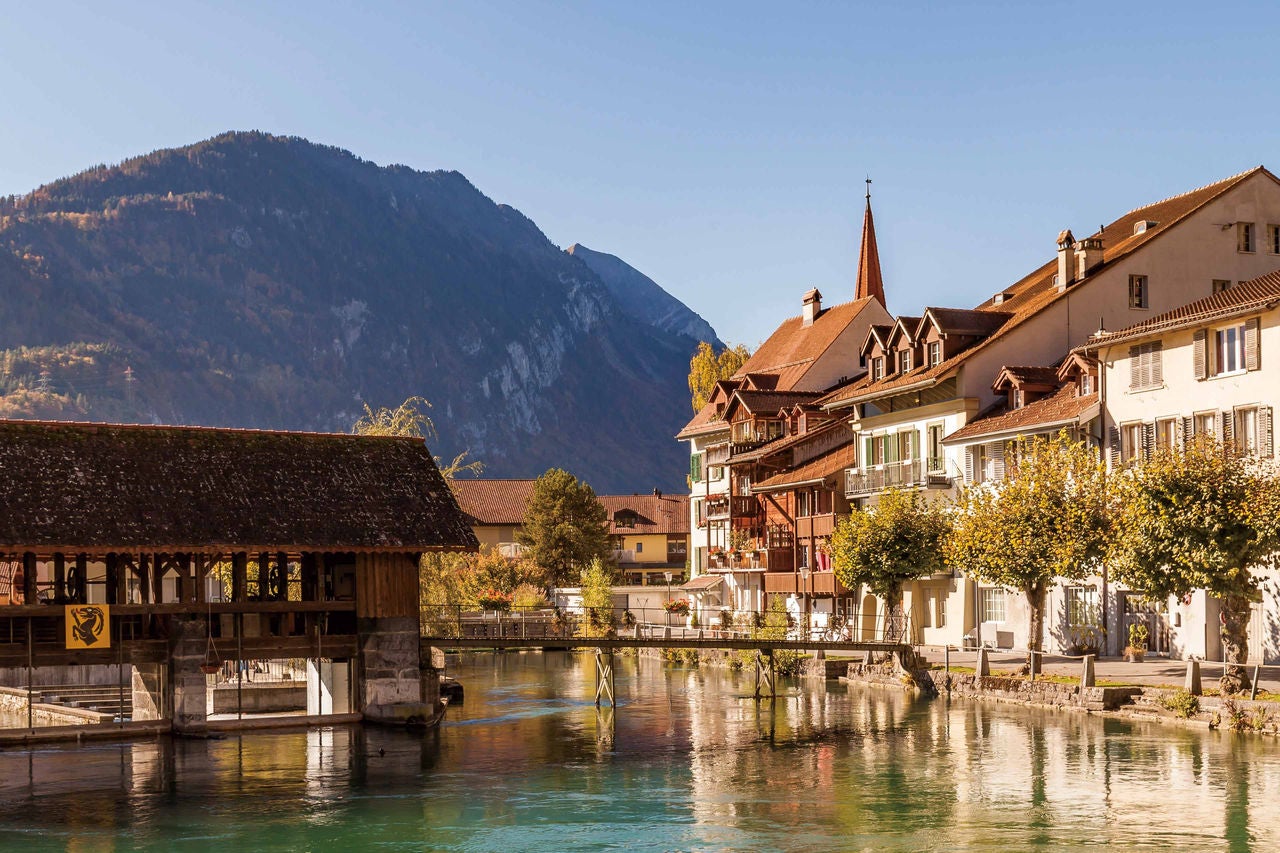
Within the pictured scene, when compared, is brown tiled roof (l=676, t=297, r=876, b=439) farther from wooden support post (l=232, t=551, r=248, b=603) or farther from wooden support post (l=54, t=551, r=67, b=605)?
wooden support post (l=54, t=551, r=67, b=605)

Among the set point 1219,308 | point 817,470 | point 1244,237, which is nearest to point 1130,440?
point 1219,308

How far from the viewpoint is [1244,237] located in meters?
71.9

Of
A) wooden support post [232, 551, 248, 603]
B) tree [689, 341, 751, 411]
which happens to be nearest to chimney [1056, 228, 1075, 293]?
wooden support post [232, 551, 248, 603]

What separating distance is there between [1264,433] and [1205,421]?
2.77 metres

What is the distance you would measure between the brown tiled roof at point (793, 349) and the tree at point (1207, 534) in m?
45.1

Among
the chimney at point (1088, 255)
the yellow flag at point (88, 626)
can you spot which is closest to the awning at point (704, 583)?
the chimney at point (1088, 255)

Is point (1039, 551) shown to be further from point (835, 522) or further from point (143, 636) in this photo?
point (143, 636)

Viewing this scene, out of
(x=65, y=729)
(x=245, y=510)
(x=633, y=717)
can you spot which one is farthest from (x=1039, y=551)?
(x=65, y=729)

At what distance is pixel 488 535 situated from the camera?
149 metres

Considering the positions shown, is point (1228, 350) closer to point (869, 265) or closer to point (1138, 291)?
point (1138, 291)

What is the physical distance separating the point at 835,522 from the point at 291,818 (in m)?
45.1

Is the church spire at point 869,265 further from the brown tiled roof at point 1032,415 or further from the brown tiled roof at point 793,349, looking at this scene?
the brown tiled roof at point 1032,415

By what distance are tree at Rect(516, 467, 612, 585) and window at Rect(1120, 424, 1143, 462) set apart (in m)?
63.4

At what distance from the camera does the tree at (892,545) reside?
222ft
